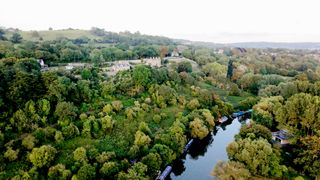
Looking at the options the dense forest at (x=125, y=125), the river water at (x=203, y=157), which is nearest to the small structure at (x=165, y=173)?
the dense forest at (x=125, y=125)

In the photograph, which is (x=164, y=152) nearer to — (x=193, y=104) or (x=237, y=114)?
(x=193, y=104)

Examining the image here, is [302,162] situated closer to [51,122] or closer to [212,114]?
[212,114]

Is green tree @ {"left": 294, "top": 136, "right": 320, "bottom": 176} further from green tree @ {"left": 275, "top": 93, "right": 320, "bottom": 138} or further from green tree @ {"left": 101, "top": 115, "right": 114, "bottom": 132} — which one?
green tree @ {"left": 101, "top": 115, "right": 114, "bottom": 132}

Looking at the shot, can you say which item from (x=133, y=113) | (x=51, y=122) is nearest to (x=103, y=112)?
(x=133, y=113)

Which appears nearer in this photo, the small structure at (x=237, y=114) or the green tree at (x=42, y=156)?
the green tree at (x=42, y=156)

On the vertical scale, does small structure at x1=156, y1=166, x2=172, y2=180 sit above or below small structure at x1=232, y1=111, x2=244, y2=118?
above

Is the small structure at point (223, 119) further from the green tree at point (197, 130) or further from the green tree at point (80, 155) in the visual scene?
the green tree at point (80, 155)

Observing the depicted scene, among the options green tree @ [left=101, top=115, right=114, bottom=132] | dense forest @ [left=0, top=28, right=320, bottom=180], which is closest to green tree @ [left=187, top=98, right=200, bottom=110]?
dense forest @ [left=0, top=28, right=320, bottom=180]
